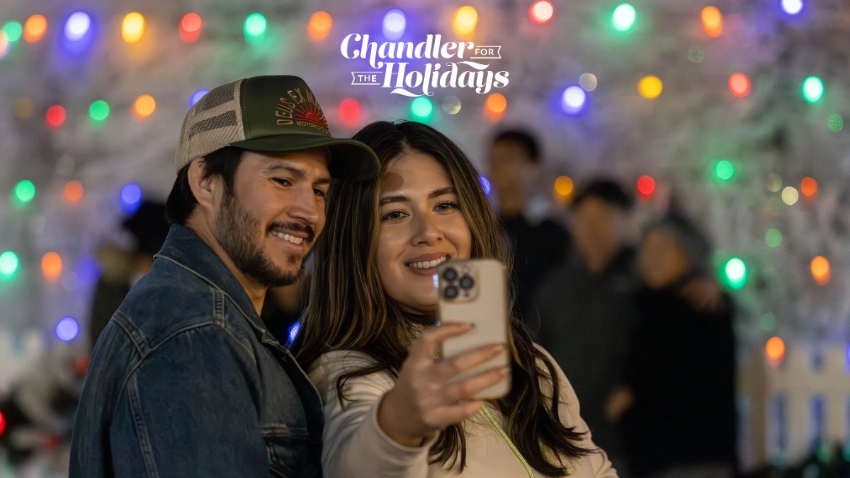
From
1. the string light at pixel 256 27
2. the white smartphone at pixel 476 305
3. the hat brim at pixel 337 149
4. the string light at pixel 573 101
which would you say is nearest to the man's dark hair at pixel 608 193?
the string light at pixel 573 101

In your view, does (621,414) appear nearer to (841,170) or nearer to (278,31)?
(841,170)

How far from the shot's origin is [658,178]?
3.48m

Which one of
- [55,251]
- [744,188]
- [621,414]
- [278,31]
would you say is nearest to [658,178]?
[744,188]

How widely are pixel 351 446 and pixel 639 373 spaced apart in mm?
2335

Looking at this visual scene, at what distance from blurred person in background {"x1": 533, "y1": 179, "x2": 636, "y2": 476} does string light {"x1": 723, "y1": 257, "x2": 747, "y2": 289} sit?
1.15 feet

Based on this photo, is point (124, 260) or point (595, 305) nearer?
point (595, 305)

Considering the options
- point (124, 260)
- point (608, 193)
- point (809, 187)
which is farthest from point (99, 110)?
point (809, 187)

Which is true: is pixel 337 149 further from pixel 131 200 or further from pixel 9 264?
pixel 9 264

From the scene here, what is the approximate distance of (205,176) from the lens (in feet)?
5.42

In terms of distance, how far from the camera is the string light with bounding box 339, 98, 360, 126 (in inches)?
141

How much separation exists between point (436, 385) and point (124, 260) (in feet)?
9.23

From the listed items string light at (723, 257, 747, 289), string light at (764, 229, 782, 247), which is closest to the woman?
string light at (723, 257, 747, 289)

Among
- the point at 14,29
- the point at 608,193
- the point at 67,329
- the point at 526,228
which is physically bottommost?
the point at 67,329

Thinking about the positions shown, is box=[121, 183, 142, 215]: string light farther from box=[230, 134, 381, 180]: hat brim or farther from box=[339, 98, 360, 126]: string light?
box=[230, 134, 381, 180]: hat brim
